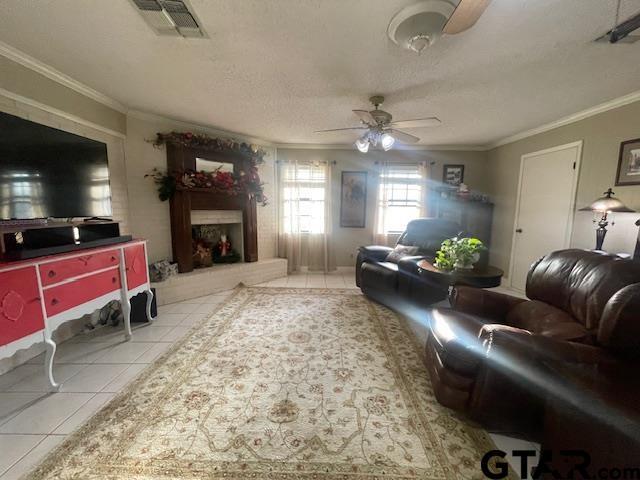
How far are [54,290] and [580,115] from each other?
205 inches

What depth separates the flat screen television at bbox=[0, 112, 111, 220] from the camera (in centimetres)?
171

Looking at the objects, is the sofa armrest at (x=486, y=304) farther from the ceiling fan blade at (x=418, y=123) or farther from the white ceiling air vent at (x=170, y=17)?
the white ceiling air vent at (x=170, y=17)

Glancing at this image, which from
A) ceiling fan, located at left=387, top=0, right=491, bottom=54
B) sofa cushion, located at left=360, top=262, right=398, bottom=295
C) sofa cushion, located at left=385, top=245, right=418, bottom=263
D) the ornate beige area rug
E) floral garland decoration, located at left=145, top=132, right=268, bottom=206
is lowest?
the ornate beige area rug

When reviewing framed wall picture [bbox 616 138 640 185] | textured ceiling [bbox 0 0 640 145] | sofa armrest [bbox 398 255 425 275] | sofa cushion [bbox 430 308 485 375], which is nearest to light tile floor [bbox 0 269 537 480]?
sofa cushion [bbox 430 308 485 375]

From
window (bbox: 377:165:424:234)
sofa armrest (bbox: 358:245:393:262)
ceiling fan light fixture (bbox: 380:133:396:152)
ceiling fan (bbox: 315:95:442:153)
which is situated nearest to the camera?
ceiling fan (bbox: 315:95:442:153)

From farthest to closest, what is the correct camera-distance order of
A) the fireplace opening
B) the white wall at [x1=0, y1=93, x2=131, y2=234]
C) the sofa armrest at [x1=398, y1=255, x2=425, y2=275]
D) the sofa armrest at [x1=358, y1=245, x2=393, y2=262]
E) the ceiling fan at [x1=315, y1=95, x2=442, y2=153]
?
the fireplace opening → the sofa armrest at [x1=358, y1=245, x2=393, y2=262] → the sofa armrest at [x1=398, y1=255, x2=425, y2=275] → the ceiling fan at [x1=315, y1=95, x2=442, y2=153] → the white wall at [x1=0, y1=93, x2=131, y2=234]

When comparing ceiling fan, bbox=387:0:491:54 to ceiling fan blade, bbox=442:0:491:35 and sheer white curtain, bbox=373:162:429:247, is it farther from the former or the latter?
sheer white curtain, bbox=373:162:429:247

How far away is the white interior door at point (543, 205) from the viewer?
305 cm

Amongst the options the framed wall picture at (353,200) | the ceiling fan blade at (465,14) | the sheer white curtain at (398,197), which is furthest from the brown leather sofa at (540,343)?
the framed wall picture at (353,200)

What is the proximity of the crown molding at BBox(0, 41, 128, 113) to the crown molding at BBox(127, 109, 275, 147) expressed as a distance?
0.80ft

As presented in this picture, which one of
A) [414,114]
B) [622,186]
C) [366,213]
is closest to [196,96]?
[414,114]

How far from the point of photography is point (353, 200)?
457cm

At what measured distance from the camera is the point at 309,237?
4.62 m

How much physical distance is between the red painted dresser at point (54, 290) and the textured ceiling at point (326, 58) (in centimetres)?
147
